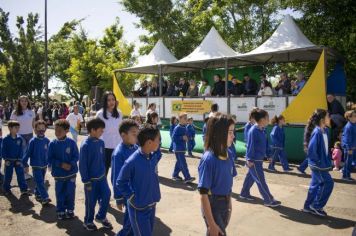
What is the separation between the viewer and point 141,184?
3.82 meters

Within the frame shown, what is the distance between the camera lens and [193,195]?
7.71 meters

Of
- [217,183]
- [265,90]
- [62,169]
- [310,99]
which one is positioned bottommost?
[62,169]

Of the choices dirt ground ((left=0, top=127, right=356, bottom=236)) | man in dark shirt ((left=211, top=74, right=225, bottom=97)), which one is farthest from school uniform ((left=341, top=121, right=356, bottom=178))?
man in dark shirt ((left=211, top=74, right=225, bottom=97))

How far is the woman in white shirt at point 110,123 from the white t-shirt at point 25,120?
3.05m

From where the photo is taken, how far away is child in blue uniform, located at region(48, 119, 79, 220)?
237 inches

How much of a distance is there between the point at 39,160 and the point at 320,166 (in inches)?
197

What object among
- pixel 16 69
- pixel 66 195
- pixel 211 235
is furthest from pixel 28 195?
pixel 16 69

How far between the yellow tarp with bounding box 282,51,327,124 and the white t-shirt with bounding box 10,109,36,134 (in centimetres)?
773

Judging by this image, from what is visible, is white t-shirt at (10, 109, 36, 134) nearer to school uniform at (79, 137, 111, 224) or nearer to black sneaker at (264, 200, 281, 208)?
school uniform at (79, 137, 111, 224)

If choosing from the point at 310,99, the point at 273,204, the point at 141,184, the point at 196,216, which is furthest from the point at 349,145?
the point at 141,184

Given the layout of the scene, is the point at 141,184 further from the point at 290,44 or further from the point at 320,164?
the point at 290,44

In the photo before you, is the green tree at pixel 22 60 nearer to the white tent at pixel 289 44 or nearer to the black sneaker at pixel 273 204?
the white tent at pixel 289 44

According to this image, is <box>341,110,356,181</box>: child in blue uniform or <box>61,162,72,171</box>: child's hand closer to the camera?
<box>61,162,72,171</box>: child's hand

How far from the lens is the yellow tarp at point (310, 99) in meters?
11.5
